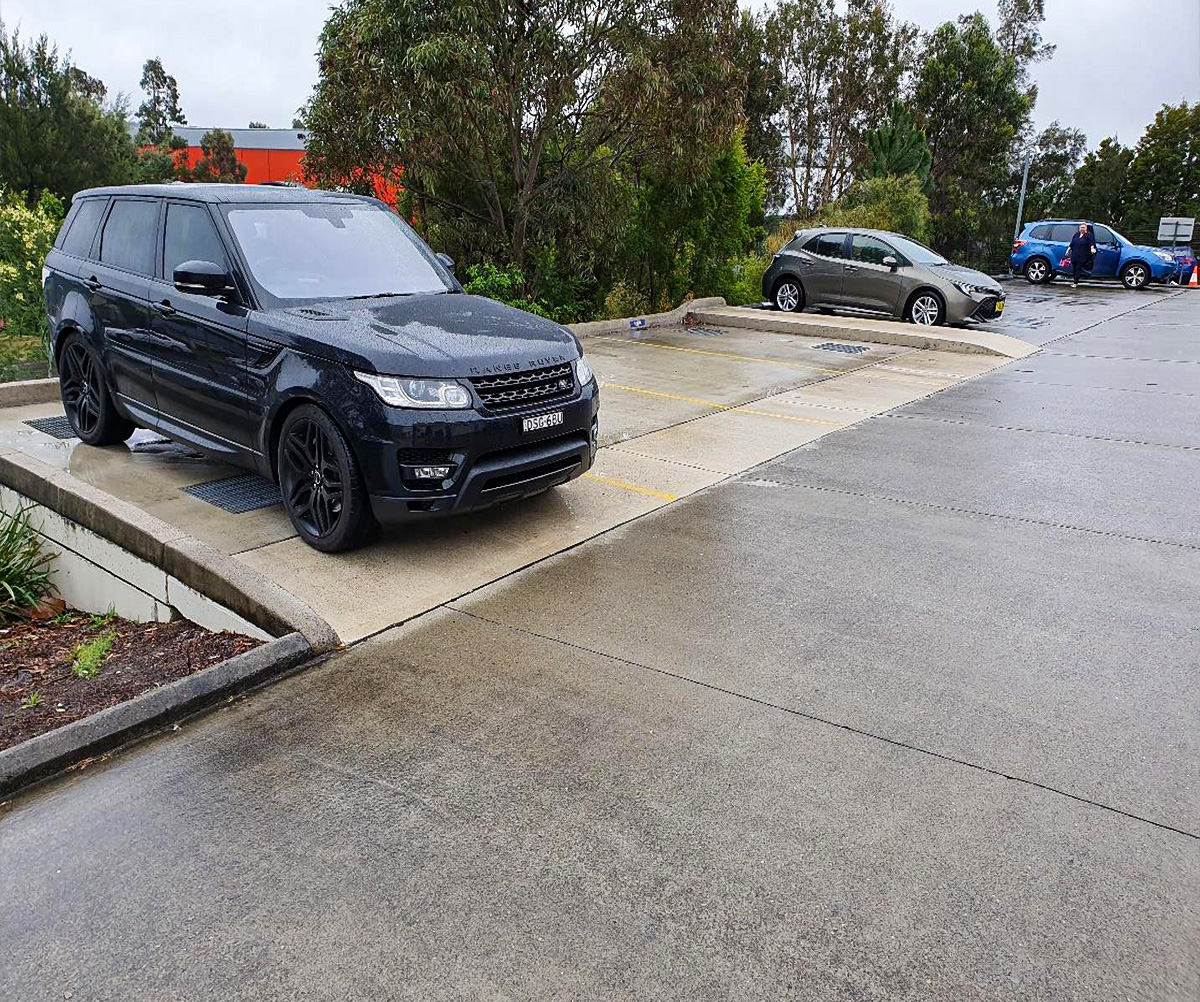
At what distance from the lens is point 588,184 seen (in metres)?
15.1

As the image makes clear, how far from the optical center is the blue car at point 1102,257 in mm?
26359

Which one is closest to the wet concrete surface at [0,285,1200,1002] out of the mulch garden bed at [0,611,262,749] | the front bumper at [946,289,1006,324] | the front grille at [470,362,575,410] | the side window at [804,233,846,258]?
the mulch garden bed at [0,611,262,749]

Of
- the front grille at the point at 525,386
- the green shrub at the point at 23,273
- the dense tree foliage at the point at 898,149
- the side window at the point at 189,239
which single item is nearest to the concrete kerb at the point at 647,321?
the green shrub at the point at 23,273

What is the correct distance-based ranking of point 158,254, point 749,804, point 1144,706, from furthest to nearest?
1. point 158,254
2. point 1144,706
3. point 749,804

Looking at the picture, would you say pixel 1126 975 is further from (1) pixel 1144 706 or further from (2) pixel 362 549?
(2) pixel 362 549

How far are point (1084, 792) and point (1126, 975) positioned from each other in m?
0.95

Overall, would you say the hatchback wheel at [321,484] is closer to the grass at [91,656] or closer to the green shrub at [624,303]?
the grass at [91,656]

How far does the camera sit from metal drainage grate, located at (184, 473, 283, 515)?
6520mm

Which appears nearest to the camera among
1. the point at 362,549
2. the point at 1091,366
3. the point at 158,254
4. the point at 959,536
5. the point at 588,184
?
the point at 362,549

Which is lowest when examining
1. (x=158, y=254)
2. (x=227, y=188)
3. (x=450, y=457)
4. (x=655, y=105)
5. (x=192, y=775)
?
(x=192, y=775)

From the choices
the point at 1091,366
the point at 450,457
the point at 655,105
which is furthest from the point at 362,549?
the point at 1091,366

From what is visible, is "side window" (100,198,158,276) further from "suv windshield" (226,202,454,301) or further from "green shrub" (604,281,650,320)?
"green shrub" (604,281,650,320)

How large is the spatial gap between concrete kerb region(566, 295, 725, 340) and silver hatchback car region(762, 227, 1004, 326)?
59.6 inches

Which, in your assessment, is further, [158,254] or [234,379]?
[158,254]
